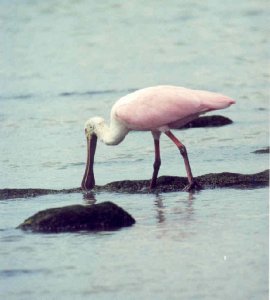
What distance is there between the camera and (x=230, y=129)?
1820cm

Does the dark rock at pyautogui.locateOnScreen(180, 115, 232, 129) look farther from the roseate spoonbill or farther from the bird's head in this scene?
the roseate spoonbill

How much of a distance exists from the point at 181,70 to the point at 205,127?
8005 mm

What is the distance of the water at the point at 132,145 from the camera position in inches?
389

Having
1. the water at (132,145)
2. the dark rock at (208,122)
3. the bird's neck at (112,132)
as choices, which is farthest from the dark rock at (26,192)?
the dark rock at (208,122)

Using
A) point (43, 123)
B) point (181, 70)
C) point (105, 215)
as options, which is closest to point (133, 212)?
point (105, 215)

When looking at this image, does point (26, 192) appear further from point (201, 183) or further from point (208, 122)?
point (208, 122)

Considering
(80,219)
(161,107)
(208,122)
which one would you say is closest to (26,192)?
(161,107)

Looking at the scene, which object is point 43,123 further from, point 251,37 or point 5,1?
point 5,1

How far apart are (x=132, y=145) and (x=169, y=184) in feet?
11.0

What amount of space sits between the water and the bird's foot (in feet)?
0.55

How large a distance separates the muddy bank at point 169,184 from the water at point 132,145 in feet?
0.81

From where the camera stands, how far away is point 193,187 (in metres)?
13.6

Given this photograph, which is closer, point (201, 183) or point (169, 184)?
point (201, 183)

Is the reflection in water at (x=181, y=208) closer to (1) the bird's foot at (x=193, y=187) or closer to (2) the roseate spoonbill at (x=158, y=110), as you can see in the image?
(1) the bird's foot at (x=193, y=187)
